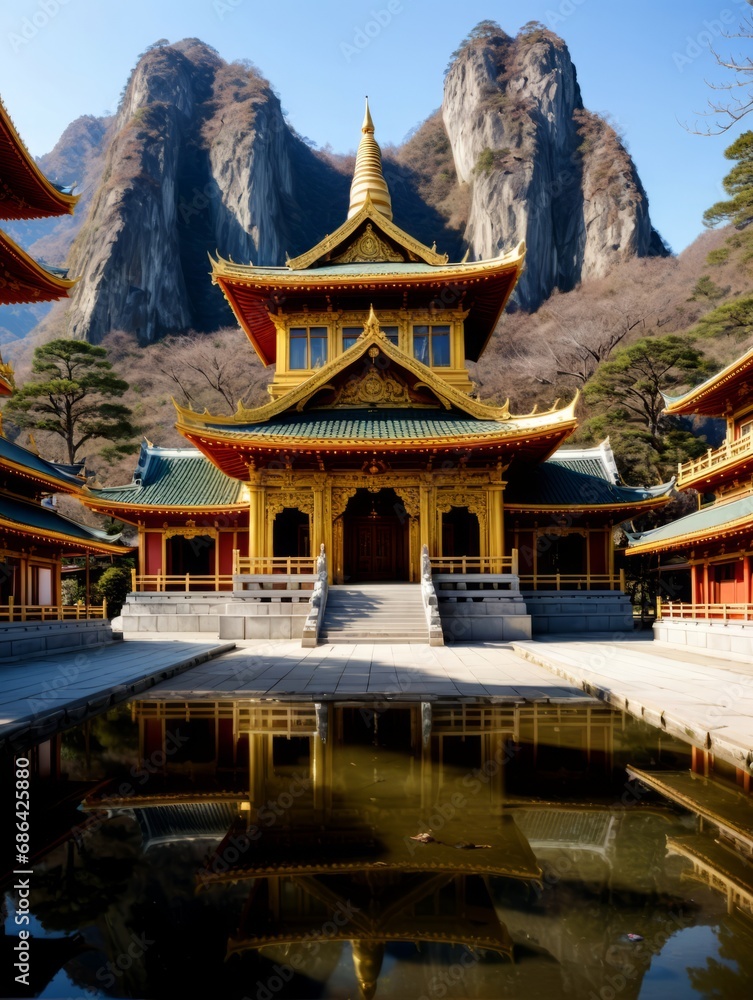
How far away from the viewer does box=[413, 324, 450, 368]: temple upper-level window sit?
27406mm

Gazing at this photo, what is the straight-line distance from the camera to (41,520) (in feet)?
63.2

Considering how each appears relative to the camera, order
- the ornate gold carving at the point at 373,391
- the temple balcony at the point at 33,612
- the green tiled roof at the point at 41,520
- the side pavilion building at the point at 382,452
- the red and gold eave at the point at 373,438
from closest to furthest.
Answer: the temple balcony at the point at 33,612 → the green tiled roof at the point at 41,520 → the red and gold eave at the point at 373,438 → the side pavilion building at the point at 382,452 → the ornate gold carving at the point at 373,391

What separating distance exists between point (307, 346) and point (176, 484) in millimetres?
7763

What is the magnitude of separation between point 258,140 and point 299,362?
3357 inches

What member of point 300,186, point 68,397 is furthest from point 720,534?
point 300,186

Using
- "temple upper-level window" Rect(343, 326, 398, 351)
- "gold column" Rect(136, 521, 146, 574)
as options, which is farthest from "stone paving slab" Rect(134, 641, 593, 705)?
"temple upper-level window" Rect(343, 326, 398, 351)

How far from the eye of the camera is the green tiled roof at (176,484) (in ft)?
87.6

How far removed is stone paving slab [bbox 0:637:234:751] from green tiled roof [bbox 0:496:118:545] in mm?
3417

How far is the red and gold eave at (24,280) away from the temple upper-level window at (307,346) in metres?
10.2

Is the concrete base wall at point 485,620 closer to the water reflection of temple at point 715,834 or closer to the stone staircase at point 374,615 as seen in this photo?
the stone staircase at point 374,615

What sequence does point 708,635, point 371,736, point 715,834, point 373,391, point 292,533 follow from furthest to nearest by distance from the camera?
point 292,533 < point 373,391 < point 708,635 < point 371,736 < point 715,834

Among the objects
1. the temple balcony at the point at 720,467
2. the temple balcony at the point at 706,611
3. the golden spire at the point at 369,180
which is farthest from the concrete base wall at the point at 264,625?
the golden spire at the point at 369,180

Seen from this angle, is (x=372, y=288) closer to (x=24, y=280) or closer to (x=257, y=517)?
(x=257, y=517)

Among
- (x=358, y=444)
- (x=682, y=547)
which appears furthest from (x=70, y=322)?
(x=682, y=547)
